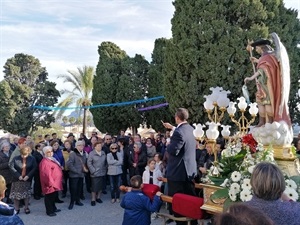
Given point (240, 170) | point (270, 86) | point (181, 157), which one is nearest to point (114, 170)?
point (181, 157)

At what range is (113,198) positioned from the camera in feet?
32.7

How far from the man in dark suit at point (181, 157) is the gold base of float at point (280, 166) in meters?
0.72

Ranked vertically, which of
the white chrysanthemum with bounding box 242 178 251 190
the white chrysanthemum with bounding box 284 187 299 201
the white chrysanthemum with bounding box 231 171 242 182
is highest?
the white chrysanthemum with bounding box 231 171 242 182

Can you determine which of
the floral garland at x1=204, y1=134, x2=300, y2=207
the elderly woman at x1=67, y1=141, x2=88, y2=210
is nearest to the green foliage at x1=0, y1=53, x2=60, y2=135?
the elderly woman at x1=67, y1=141, x2=88, y2=210

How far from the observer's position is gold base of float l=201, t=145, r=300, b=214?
5051 mm

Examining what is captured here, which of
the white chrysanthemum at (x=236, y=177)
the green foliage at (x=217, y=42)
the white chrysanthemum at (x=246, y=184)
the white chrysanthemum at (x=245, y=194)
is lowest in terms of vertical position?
the white chrysanthemum at (x=245, y=194)

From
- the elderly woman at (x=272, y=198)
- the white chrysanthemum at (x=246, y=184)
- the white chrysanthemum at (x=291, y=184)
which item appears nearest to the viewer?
the elderly woman at (x=272, y=198)

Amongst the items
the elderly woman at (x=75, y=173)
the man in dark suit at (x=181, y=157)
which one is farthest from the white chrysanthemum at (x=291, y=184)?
the elderly woman at (x=75, y=173)

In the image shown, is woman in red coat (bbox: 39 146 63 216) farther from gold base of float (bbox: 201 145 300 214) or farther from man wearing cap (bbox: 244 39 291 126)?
man wearing cap (bbox: 244 39 291 126)

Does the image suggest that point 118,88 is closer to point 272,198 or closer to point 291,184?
point 291,184

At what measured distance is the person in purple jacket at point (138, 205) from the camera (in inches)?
211

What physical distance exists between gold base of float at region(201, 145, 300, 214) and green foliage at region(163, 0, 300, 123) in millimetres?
9238

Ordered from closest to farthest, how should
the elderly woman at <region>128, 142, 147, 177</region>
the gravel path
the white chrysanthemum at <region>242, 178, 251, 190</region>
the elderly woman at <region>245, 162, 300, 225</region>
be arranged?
the elderly woman at <region>245, 162, 300, 225</region>
the white chrysanthemum at <region>242, 178, 251, 190</region>
the gravel path
the elderly woman at <region>128, 142, 147, 177</region>

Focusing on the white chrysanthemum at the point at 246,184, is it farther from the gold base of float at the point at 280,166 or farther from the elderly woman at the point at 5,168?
the elderly woman at the point at 5,168
